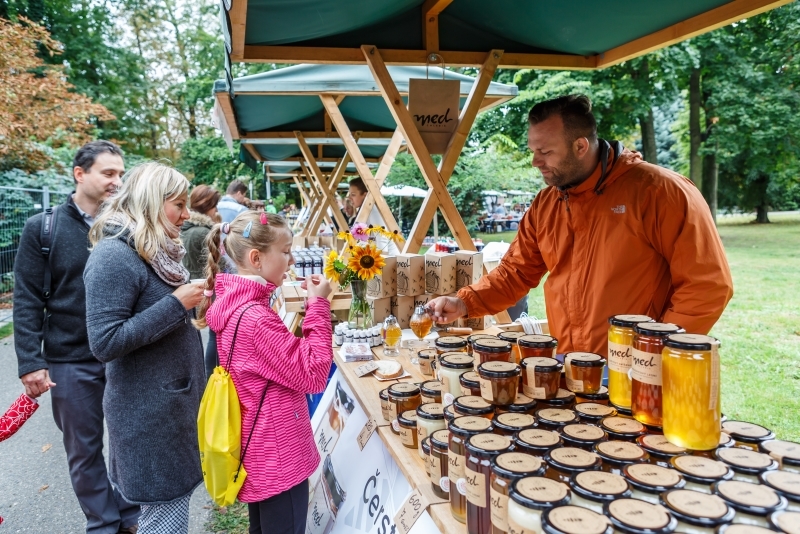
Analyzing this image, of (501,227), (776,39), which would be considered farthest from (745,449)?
(501,227)

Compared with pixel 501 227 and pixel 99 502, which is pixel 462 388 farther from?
pixel 501 227

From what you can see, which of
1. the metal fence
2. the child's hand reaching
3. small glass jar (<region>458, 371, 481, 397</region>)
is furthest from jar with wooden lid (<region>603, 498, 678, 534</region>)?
the metal fence

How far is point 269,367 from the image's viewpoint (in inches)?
73.6

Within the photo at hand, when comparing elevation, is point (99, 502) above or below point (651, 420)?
below

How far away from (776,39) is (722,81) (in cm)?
153

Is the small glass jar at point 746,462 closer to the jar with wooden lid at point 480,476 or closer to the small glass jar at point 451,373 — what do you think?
the jar with wooden lid at point 480,476

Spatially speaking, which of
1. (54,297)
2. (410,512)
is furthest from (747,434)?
(54,297)

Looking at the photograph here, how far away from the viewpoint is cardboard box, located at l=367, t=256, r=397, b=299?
307 centimetres

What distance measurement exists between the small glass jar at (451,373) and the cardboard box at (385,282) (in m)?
1.44

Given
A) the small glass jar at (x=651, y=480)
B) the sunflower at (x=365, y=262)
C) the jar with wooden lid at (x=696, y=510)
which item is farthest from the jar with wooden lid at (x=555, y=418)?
the sunflower at (x=365, y=262)

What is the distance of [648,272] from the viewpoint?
2.17 metres

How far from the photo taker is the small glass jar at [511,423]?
126cm

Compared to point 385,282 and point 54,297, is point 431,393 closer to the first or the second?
point 385,282

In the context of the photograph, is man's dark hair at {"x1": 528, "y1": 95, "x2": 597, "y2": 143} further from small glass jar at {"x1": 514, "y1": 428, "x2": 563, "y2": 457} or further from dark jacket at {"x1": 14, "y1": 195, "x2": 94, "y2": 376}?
dark jacket at {"x1": 14, "y1": 195, "x2": 94, "y2": 376}
